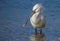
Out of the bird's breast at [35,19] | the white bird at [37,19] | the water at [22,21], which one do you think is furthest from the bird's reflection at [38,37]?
the bird's breast at [35,19]

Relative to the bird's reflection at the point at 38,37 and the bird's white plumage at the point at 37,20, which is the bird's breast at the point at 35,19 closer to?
the bird's white plumage at the point at 37,20

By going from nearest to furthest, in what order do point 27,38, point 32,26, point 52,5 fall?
point 27,38 < point 32,26 < point 52,5

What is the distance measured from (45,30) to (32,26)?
0.33m

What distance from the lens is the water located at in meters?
6.96

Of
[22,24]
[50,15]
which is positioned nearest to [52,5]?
[50,15]

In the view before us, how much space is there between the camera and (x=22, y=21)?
7.89m

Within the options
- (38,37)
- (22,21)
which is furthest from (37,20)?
(22,21)

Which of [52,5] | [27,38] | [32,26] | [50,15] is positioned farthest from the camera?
[52,5]

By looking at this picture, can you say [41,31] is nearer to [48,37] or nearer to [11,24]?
[48,37]

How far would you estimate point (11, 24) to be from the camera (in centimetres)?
772

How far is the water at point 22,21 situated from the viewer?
696 cm

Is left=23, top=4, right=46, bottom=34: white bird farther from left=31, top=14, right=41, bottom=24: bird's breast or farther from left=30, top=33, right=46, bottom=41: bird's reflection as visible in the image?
left=30, top=33, right=46, bottom=41: bird's reflection

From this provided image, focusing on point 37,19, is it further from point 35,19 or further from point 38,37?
point 38,37

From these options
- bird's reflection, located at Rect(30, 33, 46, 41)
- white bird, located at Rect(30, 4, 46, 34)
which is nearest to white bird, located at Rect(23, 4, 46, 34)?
white bird, located at Rect(30, 4, 46, 34)
